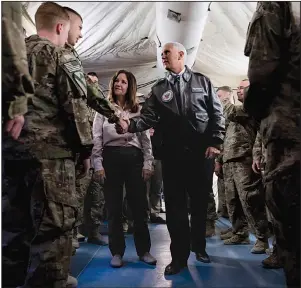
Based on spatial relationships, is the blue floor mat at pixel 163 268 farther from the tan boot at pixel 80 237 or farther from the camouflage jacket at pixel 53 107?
the camouflage jacket at pixel 53 107

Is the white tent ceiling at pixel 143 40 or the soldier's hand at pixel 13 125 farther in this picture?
the white tent ceiling at pixel 143 40

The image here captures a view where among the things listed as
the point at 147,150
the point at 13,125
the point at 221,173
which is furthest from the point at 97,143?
the point at 221,173

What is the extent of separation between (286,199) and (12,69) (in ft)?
3.05

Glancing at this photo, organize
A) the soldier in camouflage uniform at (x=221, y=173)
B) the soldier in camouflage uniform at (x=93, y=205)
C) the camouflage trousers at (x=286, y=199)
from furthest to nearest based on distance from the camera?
the soldier in camouflage uniform at (x=93, y=205)
the soldier in camouflage uniform at (x=221, y=173)
the camouflage trousers at (x=286, y=199)

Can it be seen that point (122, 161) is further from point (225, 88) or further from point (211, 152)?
point (225, 88)

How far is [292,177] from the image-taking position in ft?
3.97

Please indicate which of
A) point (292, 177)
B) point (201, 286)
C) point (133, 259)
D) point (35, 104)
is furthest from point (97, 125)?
point (292, 177)

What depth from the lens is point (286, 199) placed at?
1.23 metres

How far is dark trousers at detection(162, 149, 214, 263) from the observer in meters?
1.74

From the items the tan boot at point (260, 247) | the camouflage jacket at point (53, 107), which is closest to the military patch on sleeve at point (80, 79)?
the camouflage jacket at point (53, 107)

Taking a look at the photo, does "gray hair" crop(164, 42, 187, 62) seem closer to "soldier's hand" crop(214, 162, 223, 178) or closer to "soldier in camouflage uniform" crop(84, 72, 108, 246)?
"soldier's hand" crop(214, 162, 223, 178)

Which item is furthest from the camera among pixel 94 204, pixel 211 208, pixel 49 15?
pixel 94 204

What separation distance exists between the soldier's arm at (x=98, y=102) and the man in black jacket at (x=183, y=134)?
96mm

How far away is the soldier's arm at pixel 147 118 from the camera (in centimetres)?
174
